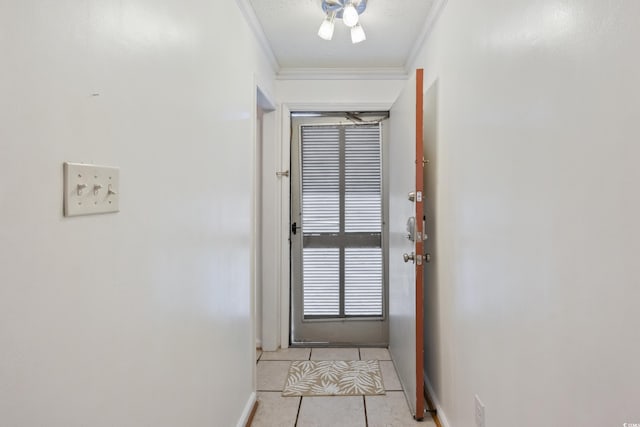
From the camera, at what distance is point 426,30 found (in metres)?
2.30

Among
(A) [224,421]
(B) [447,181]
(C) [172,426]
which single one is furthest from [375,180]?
(C) [172,426]

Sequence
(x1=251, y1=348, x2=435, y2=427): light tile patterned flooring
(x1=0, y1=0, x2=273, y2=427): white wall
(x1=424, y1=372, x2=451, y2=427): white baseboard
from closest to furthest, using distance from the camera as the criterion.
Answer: (x1=0, y1=0, x2=273, y2=427): white wall, (x1=424, y1=372, x2=451, y2=427): white baseboard, (x1=251, y1=348, x2=435, y2=427): light tile patterned flooring

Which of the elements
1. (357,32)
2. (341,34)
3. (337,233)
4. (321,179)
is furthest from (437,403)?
(341,34)

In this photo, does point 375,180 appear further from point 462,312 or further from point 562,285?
point 562,285

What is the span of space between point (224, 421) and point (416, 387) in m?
1.06

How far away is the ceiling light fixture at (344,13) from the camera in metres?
1.98

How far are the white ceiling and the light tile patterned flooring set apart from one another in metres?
2.35

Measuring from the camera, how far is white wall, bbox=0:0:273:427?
602mm

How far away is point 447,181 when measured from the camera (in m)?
1.90

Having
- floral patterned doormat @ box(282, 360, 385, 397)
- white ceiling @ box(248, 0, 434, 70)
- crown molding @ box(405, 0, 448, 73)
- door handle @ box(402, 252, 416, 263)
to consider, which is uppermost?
white ceiling @ box(248, 0, 434, 70)

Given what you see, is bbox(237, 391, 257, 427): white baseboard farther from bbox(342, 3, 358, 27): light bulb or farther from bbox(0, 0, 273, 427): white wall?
bbox(342, 3, 358, 27): light bulb

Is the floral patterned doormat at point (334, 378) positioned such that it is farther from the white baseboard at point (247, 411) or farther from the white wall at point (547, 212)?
the white wall at point (547, 212)

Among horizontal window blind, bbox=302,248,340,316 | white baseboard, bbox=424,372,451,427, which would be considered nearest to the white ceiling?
horizontal window blind, bbox=302,248,340,316

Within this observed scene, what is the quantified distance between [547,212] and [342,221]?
Result: 2.31m
